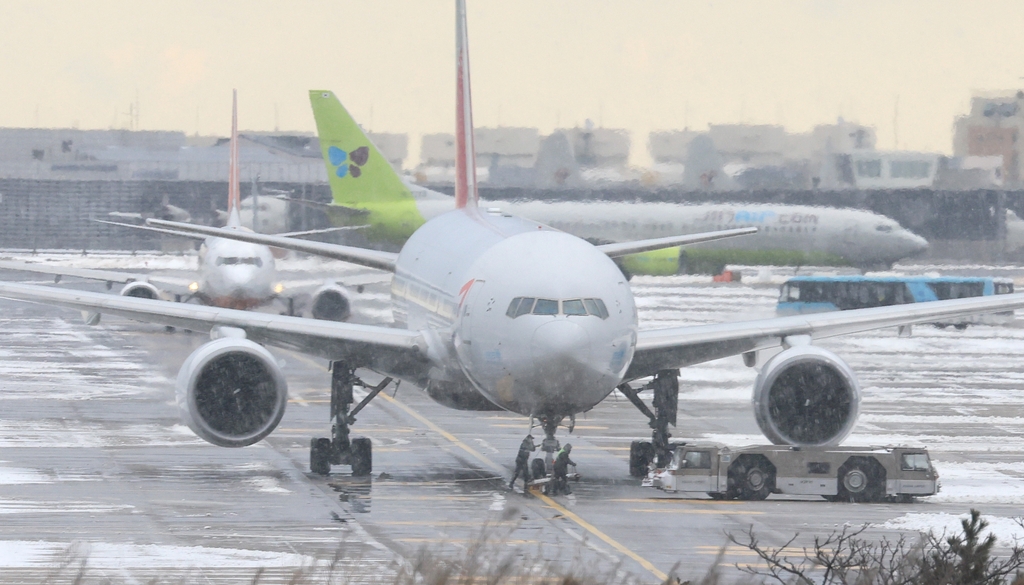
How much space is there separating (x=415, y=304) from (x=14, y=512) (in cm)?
778

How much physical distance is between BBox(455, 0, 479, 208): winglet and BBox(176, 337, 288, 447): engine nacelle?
7.38 meters

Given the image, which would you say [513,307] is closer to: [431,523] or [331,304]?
[431,523]

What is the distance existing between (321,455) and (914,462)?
8.37 metres

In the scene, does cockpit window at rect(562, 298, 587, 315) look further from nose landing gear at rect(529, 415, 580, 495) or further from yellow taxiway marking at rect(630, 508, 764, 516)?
yellow taxiway marking at rect(630, 508, 764, 516)

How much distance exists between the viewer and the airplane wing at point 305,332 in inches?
825

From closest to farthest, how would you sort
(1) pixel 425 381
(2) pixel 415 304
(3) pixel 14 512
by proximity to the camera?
(3) pixel 14 512
(1) pixel 425 381
(2) pixel 415 304

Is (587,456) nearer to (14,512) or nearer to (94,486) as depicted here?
(94,486)

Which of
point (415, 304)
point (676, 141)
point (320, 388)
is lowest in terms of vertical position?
point (320, 388)

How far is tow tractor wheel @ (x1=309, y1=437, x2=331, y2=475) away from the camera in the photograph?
70.1 ft

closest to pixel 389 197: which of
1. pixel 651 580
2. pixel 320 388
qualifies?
pixel 320 388

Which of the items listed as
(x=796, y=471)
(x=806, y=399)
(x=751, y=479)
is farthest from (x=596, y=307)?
(x=806, y=399)

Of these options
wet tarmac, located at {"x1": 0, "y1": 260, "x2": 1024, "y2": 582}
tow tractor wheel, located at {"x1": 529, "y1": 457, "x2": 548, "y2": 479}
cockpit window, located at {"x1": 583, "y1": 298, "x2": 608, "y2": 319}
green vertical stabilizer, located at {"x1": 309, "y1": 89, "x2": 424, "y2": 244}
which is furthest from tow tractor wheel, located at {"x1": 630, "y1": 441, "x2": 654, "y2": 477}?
green vertical stabilizer, located at {"x1": 309, "y1": 89, "x2": 424, "y2": 244}

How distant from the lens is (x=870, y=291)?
196 feet

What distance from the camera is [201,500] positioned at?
62.3 ft
